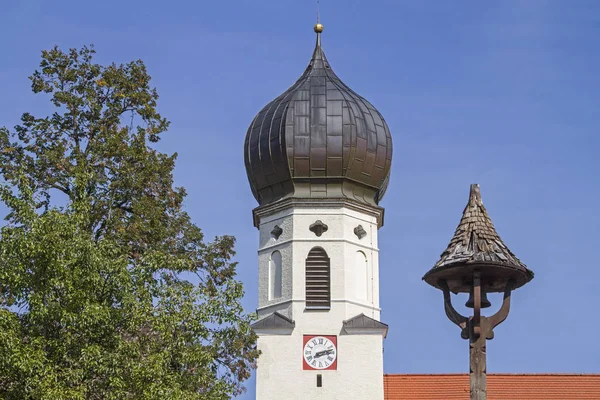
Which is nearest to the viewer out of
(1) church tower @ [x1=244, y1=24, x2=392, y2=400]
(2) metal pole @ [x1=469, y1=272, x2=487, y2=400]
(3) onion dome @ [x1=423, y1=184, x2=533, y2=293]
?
(2) metal pole @ [x1=469, y1=272, x2=487, y2=400]

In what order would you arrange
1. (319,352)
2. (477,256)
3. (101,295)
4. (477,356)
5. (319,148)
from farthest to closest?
1. (319,148)
2. (319,352)
3. (101,295)
4. (477,256)
5. (477,356)

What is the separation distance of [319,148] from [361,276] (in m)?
3.11

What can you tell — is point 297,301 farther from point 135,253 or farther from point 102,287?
point 102,287

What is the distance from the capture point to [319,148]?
28.1 m

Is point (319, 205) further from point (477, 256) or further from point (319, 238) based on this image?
point (477, 256)

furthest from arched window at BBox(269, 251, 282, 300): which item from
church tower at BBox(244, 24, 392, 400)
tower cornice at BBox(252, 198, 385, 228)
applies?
tower cornice at BBox(252, 198, 385, 228)

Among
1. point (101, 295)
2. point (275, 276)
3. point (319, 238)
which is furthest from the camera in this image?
point (275, 276)

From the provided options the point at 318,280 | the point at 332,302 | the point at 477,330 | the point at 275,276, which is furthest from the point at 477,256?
the point at 275,276

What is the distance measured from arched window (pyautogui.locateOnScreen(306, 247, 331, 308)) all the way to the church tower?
22mm

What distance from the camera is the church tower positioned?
26.4m

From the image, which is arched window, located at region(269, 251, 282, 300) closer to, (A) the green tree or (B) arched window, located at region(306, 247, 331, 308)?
(B) arched window, located at region(306, 247, 331, 308)

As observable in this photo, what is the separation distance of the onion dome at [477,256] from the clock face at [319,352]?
659 inches

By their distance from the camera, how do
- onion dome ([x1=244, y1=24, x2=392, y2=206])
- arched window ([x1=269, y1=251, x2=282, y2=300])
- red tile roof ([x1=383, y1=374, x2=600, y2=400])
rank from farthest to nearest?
red tile roof ([x1=383, y1=374, x2=600, y2=400])
onion dome ([x1=244, y1=24, x2=392, y2=206])
arched window ([x1=269, y1=251, x2=282, y2=300])

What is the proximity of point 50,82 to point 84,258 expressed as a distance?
7064 millimetres
